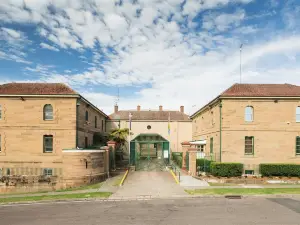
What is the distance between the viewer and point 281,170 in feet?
65.8

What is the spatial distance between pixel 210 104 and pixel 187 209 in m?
15.9

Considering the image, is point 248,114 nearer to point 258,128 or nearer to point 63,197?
point 258,128

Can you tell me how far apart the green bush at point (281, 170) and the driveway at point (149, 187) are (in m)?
8.46

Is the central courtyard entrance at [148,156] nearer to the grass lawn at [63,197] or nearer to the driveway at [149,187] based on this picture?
the driveway at [149,187]

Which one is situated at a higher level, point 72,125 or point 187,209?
point 72,125

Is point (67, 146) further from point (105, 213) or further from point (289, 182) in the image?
point (289, 182)

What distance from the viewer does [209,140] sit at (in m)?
26.4

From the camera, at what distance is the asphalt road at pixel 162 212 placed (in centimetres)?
997

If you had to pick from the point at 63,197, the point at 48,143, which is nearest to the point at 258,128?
the point at 63,197

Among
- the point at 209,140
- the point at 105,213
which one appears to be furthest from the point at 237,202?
the point at 209,140

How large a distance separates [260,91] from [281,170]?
25.8 feet

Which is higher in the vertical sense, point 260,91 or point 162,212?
point 260,91

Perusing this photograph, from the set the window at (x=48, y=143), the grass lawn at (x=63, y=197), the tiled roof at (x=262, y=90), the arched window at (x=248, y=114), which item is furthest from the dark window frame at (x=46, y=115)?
the arched window at (x=248, y=114)

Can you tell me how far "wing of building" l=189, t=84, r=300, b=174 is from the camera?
21.7 m
